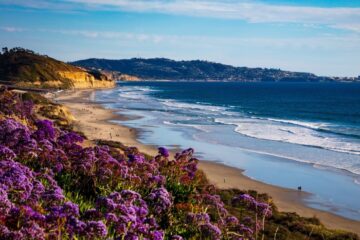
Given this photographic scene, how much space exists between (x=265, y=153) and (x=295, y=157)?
198 cm

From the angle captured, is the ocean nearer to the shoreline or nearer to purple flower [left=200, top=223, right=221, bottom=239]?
the shoreline

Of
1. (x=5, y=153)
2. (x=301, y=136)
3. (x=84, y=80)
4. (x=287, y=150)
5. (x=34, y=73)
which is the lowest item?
(x=301, y=136)

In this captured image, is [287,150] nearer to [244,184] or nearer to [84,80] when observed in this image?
[244,184]

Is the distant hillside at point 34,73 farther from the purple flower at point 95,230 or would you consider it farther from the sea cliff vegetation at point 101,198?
the purple flower at point 95,230

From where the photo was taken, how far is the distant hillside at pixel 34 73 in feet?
327

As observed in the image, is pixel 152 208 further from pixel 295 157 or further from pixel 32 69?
pixel 32 69

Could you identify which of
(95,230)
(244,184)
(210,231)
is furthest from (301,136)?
(95,230)

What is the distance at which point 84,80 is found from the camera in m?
131

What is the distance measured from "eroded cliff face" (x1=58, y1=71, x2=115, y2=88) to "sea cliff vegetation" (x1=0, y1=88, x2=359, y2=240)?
108190 millimetres

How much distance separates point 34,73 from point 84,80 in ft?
89.0

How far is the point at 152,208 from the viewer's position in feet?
23.4

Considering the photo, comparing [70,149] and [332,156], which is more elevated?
[70,149]

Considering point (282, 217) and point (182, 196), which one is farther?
point (282, 217)

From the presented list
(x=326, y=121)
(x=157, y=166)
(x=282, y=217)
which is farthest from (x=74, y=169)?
(x=326, y=121)
